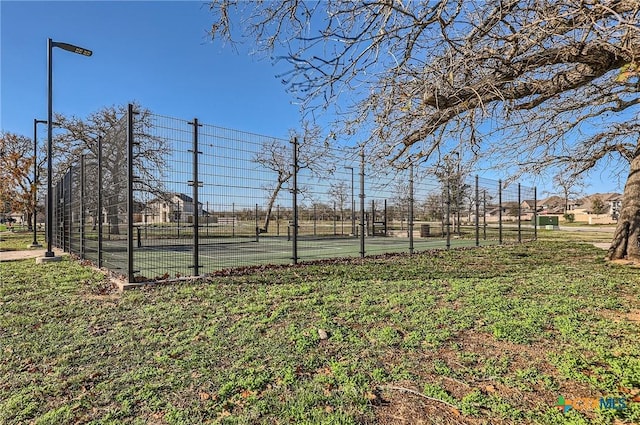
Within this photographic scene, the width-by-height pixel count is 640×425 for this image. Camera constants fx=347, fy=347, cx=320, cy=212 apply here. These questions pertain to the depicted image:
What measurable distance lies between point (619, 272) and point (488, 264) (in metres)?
2.09

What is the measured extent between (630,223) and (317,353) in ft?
26.8

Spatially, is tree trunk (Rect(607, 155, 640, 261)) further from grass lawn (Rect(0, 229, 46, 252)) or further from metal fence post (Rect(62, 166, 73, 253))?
grass lawn (Rect(0, 229, 46, 252))

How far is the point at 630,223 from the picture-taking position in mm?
7383

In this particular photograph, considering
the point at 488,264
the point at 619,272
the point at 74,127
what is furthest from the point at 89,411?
the point at 74,127

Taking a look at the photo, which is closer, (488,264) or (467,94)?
(467,94)

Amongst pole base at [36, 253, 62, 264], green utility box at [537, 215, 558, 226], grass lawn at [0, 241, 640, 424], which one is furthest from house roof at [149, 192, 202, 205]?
green utility box at [537, 215, 558, 226]

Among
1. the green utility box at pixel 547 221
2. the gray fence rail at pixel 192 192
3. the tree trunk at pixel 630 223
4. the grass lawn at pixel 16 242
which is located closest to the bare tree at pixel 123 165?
the gray fence rail at pixel 192 192

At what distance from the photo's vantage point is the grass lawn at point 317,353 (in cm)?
192

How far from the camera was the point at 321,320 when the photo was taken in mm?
3387

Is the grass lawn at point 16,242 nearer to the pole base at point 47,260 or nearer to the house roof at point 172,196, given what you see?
the pole base at point 47,260

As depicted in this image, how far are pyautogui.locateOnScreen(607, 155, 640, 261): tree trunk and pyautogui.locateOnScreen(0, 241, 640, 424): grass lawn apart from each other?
3.31 meters

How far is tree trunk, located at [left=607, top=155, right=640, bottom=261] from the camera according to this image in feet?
23.9

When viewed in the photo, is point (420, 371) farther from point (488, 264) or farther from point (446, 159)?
point (488, 264)

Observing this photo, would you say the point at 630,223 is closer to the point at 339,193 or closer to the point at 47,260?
the point at 339,193
